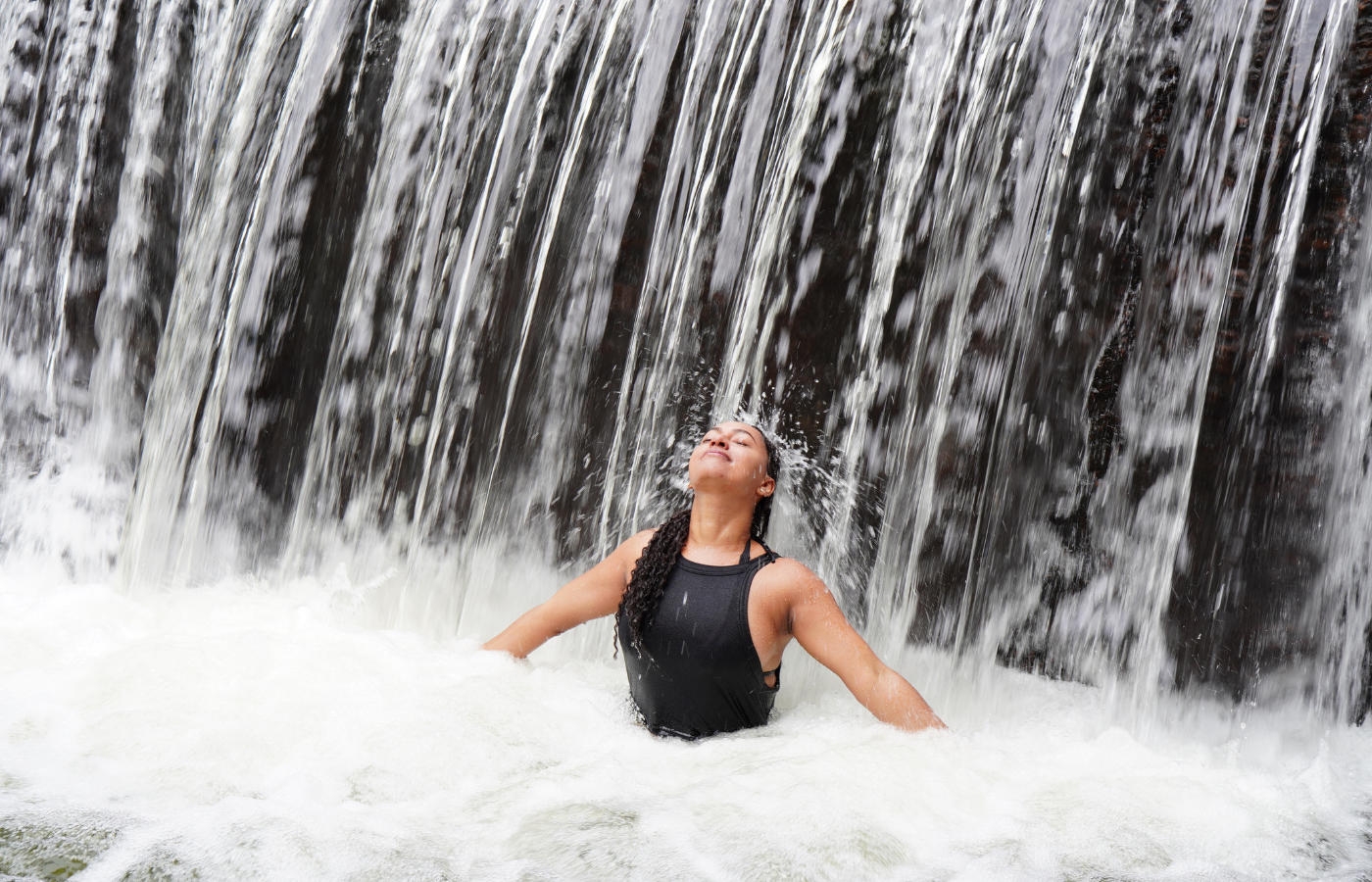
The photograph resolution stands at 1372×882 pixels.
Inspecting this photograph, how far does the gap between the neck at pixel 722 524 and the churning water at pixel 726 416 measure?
0.65 metres

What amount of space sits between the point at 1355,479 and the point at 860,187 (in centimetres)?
212

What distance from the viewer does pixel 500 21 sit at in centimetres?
451

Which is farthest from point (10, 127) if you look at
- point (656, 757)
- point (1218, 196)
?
point (1218, 196)

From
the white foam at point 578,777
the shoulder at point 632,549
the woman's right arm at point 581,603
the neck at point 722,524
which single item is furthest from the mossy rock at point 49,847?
the neck at point 722,524

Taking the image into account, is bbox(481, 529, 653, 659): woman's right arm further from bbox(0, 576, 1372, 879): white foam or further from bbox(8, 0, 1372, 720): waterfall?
bbox(8, 0, 1372, 720): waterfall

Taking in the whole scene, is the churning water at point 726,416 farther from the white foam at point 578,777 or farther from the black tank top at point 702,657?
the black tank top at point 702,657

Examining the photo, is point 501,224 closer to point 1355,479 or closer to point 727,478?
point 727,478

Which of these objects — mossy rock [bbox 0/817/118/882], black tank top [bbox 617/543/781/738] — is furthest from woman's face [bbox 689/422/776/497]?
mossy rock [bbox 0/817/118/882]

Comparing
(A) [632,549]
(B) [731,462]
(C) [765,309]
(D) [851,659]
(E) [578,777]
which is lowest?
(E) [578,777]

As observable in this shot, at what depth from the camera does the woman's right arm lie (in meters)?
3.14

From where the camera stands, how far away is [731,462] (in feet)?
9.91

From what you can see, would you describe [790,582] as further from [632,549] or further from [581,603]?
[581,603]

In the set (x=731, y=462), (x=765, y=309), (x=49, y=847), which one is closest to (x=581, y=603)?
(x=731, y=462)

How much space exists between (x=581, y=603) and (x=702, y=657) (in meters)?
0.55
